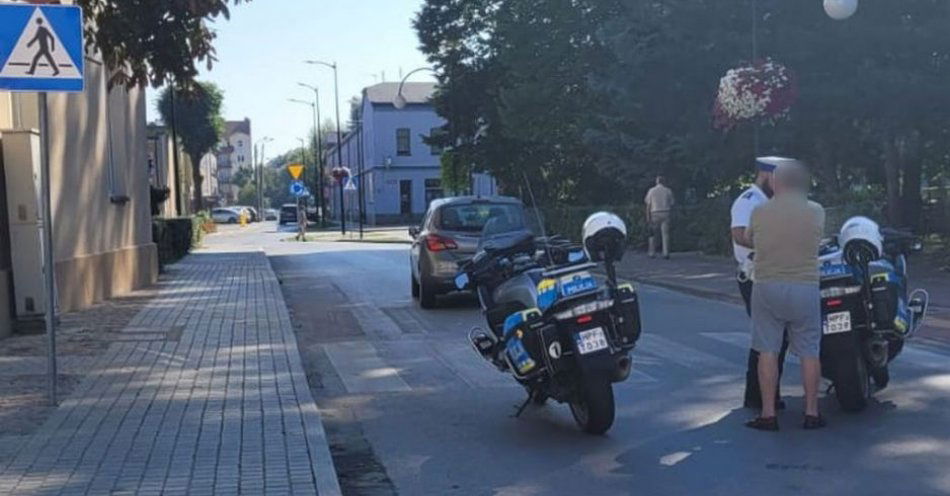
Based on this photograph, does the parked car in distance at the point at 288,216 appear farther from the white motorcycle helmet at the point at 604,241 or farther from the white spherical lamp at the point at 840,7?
the white motorcycle helmet at the point at 604,241

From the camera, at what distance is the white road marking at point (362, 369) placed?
29.5 feet

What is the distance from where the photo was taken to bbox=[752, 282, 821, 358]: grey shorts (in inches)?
267

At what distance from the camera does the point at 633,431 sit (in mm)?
7121

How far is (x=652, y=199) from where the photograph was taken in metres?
22.7

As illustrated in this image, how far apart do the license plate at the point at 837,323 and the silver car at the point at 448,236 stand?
Result: 7.40 m

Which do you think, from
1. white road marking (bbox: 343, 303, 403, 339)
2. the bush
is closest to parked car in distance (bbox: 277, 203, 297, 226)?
the bush

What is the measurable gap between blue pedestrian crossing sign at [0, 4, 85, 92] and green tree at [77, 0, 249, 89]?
189 cm

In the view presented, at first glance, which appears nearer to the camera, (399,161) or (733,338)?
(733,338)

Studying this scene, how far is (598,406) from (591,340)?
1.47 ft

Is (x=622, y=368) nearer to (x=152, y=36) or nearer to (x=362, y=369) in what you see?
(x=362, y=369)

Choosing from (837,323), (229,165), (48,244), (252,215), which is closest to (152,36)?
(48,244)

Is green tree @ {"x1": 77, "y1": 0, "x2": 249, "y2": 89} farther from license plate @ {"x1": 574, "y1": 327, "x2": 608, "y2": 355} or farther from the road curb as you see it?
license plate @ {"x1": 574, "y1": 327, "x2": 608, "y2": 355}

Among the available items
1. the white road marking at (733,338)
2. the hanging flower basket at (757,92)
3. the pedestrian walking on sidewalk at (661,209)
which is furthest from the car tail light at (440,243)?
the pedestrian walking on sidewalk at (661,209)

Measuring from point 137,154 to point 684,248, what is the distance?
12651 millimetres
